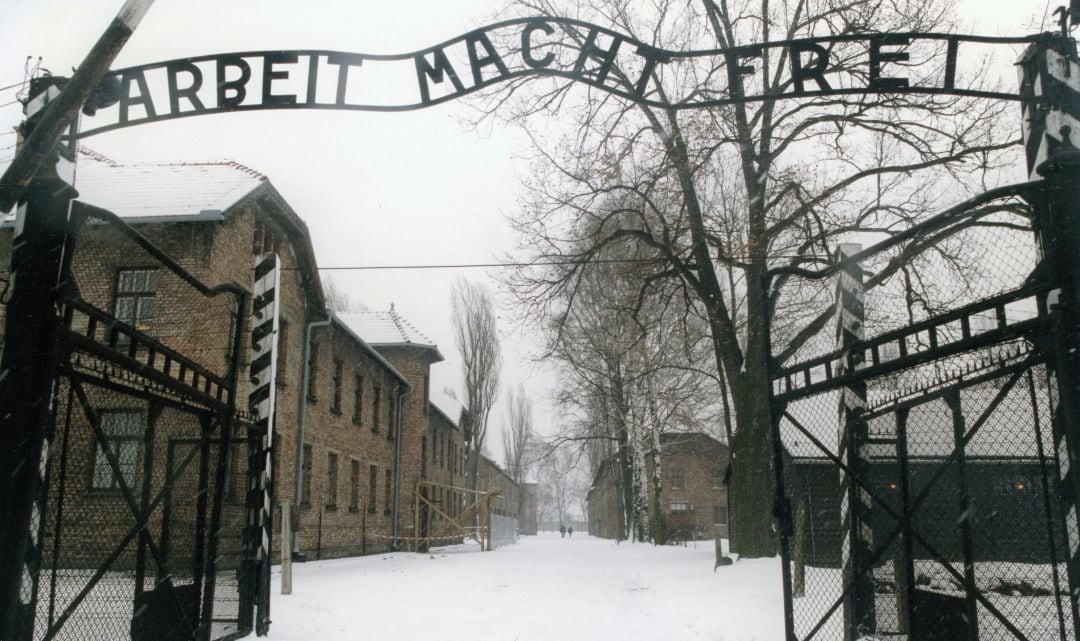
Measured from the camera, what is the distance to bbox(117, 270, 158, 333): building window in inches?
641

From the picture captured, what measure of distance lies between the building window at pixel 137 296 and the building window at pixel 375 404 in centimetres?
1323

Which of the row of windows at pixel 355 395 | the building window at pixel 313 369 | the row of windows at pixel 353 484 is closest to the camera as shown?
the row of windows at pixel 353 484

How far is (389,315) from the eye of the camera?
38531 millimetres

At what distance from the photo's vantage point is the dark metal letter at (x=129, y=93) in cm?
543

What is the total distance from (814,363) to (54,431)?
15.5 ft

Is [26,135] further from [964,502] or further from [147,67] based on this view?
[964,502]

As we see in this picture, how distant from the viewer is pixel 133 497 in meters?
5.38

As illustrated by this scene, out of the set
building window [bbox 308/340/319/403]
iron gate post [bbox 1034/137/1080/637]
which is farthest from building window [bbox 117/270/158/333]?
iron gate post [bbox 1034/137/1080/637]

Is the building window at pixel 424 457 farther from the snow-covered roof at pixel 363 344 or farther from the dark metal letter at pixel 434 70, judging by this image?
the dark metal letter at pixel 434 70

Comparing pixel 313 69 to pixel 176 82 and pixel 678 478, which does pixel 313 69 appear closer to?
pixel 176 82

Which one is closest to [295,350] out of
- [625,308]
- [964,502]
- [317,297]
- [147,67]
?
[317,297]

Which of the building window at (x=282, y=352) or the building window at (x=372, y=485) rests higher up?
the building window at (x=282, y=352)

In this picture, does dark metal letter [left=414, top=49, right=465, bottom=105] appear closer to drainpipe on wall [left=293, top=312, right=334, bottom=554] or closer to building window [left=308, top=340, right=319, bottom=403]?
drainpipe on wall [left=293, top=312, right=334, bottom=554]

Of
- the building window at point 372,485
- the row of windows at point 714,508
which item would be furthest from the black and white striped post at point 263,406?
the row of windows at point 714,508
